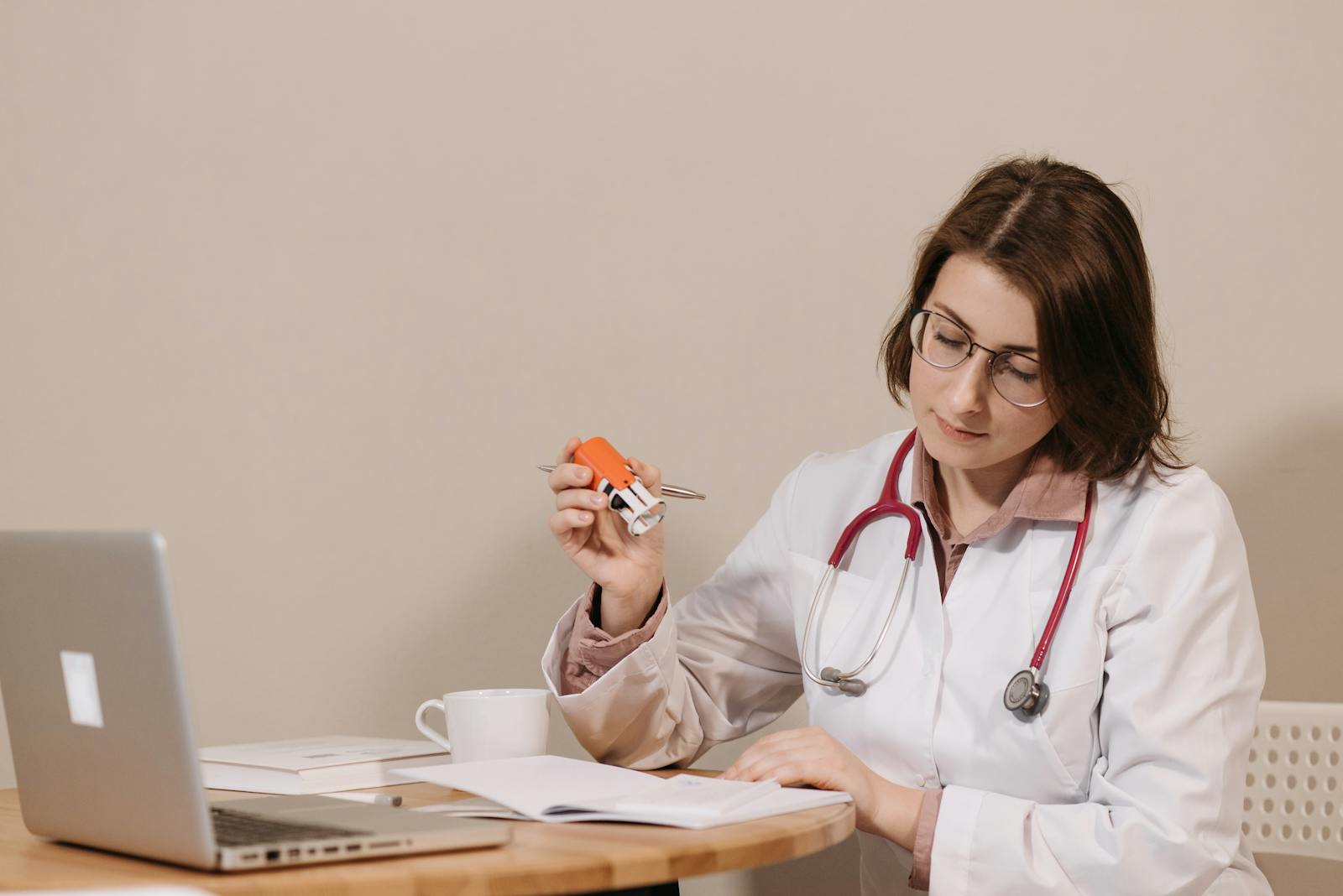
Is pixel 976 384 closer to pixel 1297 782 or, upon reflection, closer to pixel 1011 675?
pixel 1011 675

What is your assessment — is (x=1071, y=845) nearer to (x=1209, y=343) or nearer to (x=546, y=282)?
(x=1209, y=343)

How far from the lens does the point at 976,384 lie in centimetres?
143

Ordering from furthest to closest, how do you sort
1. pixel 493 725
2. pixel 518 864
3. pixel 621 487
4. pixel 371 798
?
pixel 621 487 < pixel 493 725 < pixel 371 798 < pixel 518 864

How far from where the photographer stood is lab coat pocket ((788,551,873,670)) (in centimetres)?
159

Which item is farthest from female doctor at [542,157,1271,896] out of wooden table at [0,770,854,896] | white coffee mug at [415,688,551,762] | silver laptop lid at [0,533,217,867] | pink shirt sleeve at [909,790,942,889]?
silver laptop lid at [0,533,217,867]

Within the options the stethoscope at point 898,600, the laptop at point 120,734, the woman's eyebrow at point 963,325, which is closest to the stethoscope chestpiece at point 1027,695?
the stethoscope at point 898,600

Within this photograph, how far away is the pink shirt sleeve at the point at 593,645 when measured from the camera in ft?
5.04

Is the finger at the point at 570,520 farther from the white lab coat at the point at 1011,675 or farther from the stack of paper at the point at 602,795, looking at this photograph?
the stack of paper at the point at 602,795

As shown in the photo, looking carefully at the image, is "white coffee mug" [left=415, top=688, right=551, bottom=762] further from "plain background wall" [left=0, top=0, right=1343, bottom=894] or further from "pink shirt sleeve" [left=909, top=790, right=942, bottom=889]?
"plain background wall" [left=0, top=0, right=1343, bottom=894]

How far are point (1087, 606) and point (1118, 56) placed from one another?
1041mm

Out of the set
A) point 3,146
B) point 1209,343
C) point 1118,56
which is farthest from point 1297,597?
point 3,146

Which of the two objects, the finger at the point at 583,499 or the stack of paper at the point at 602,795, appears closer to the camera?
the stack of paper at the point at 602,795

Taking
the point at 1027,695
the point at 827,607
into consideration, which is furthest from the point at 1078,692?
the point at 827,607

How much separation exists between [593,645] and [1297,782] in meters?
0.90
